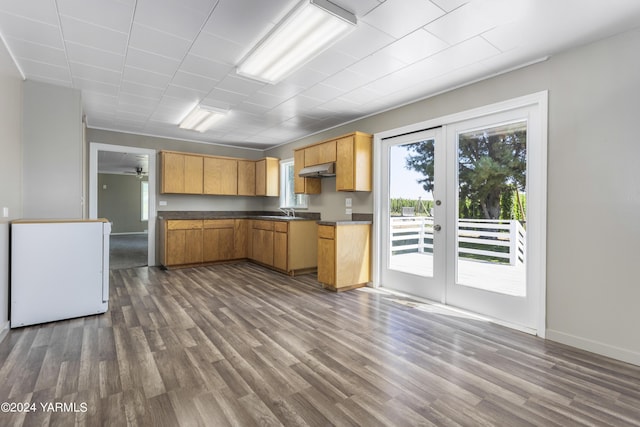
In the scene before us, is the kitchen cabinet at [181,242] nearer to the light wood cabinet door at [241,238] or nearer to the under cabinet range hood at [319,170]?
the light wood cabinet door at [241,238]

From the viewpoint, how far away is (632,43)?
91.4 inches

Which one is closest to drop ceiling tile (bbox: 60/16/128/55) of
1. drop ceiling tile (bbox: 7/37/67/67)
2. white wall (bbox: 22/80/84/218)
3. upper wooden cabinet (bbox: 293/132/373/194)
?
drop ceiling tile (bbox: 7/37/67/67)

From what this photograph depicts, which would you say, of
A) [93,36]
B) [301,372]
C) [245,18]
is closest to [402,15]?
[245,18]

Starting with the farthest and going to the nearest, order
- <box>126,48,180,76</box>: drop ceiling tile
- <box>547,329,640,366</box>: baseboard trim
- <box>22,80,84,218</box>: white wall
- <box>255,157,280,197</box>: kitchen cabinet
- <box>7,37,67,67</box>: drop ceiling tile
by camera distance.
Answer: <box>255,157,280,197</box>: kitchen cabinet < <box>22,80,84,218</box>: white wall < <box>126,48,180,76</box>: drop ceiling tile < <box>7,37,67,67</box>: drop ceiling tile < <box>547,329,640,366</box>: baseboard trim

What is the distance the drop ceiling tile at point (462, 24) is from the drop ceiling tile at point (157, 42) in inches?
80.6

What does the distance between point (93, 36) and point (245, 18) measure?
4.44 ft

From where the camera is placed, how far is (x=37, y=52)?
282 cm

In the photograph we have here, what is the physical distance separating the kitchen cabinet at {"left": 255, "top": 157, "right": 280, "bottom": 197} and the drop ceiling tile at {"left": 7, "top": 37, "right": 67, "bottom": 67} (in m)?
3.86

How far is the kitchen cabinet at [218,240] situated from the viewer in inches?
233

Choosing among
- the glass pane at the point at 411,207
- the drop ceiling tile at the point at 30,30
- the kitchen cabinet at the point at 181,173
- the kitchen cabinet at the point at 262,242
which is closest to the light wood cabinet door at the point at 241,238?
the kitchen cabinet at the point at 262,242

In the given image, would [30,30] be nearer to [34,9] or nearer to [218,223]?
[34,9]

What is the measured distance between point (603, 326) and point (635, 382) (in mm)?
480

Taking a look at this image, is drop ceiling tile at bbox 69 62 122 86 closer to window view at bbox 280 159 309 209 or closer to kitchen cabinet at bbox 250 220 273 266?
kitchen cabinet at bbox 250 220 273 266

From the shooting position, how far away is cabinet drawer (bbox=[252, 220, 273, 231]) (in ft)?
18.5
